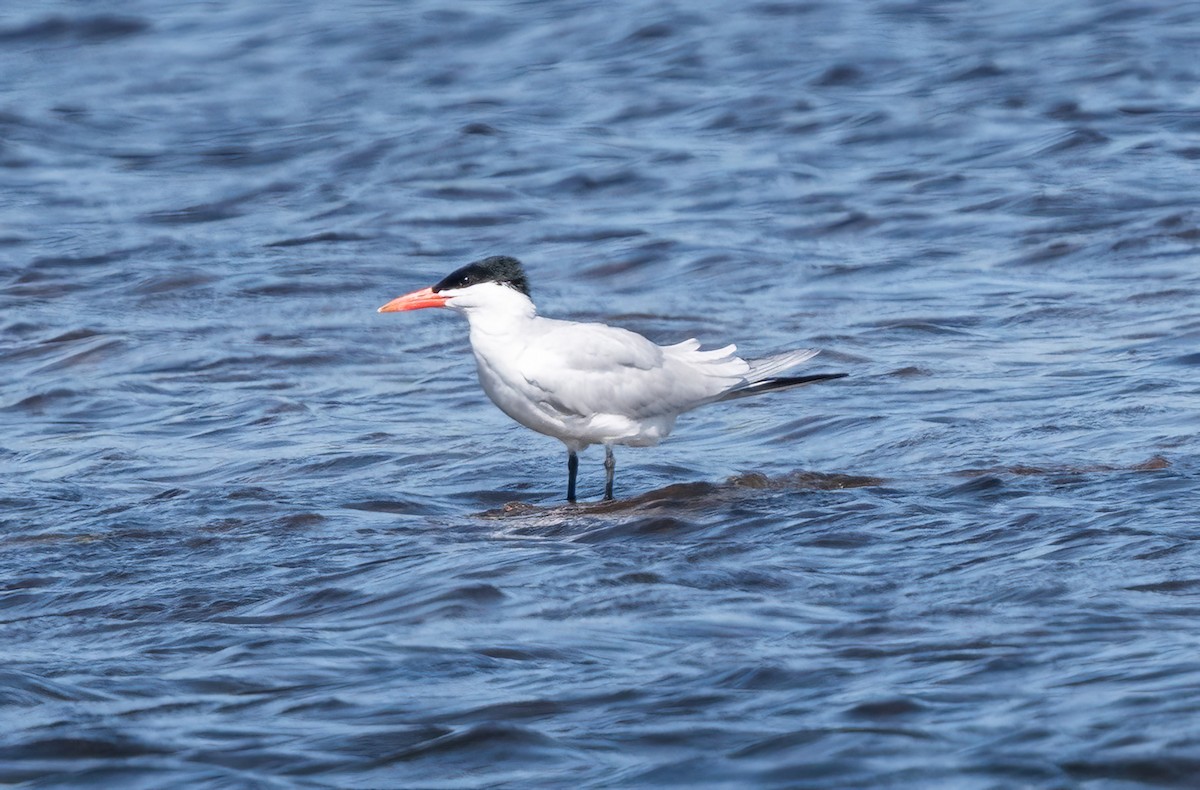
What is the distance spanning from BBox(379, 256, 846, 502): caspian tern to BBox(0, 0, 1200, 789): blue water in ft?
0.94

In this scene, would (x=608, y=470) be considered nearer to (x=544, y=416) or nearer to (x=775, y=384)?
(x=544, y=416)

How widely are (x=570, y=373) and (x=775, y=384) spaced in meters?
Answer: 0.92

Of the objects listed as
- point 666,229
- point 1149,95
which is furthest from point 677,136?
point 1149,95

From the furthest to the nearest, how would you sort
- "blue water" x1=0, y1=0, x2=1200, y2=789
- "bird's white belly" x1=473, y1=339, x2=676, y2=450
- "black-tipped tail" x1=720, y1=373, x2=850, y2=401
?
"black-tipped tail" x1=720, y1=373, x2=850, y2=401 < "bird's white belly" x1=473, y1=339, x2=676, y2=450 < "blue water" x1=0, y1=0, x2=1200, y2=789

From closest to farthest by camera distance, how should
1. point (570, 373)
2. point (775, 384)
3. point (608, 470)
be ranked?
point (570, 373) → point (608, 470) → point (775, 384)

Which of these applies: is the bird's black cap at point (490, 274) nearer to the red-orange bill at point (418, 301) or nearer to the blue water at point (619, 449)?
the red-orange bill at point (418, 301)

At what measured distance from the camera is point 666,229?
11.9 metres

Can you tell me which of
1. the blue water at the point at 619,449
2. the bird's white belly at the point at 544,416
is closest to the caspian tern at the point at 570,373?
the bird's white belly at the point at 544,416

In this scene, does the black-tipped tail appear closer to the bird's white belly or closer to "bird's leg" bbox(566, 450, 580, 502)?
the bird's white belly

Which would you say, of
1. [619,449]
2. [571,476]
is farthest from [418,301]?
[619,449]

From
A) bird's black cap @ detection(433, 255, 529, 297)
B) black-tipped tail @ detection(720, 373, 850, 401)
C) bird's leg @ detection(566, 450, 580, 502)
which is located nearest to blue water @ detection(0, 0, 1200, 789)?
bird's leg @ detection(566, 450, 580, 502)

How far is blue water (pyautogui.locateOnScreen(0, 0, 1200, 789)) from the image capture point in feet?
14.4

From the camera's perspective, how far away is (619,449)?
847cm

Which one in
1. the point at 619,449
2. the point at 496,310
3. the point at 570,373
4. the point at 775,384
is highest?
the point at 496,310
